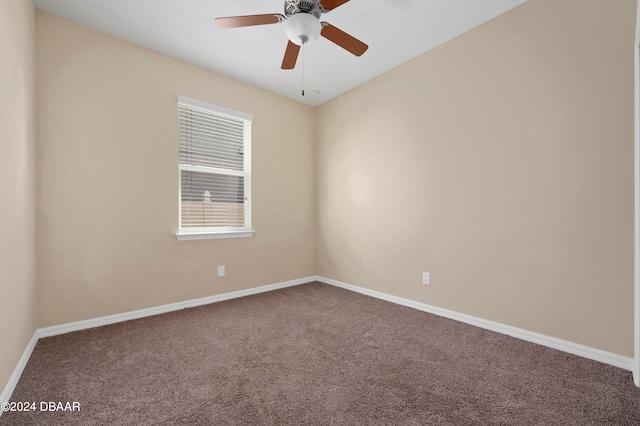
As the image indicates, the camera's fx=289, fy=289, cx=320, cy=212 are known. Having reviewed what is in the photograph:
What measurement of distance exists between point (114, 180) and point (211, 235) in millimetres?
1094

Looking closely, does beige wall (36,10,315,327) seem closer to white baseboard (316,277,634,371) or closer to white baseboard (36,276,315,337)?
white baseboard (36,276,315,337)

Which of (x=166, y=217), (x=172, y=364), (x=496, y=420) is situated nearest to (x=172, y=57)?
(x=166, y=217)

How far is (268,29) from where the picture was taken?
266cm

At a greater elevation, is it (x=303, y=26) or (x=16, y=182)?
(x=303, y=26)

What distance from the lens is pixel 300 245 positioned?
4.30m

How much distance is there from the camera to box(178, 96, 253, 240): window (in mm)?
3271

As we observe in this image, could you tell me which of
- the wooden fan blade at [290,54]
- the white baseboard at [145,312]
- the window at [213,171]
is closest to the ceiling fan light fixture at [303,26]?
the wooden fan blade at [290,54]

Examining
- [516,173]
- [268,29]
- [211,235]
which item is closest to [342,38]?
[268,29]

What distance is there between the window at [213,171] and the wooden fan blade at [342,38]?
186 centimetres

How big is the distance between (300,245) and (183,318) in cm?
187

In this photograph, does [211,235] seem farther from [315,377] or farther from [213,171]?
[315,377]

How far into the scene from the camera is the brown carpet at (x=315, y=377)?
1.49 m

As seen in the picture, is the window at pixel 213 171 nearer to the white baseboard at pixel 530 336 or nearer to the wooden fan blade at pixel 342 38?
the wooden fan blade at pixel 342 38

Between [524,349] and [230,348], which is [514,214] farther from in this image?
[230,348]
